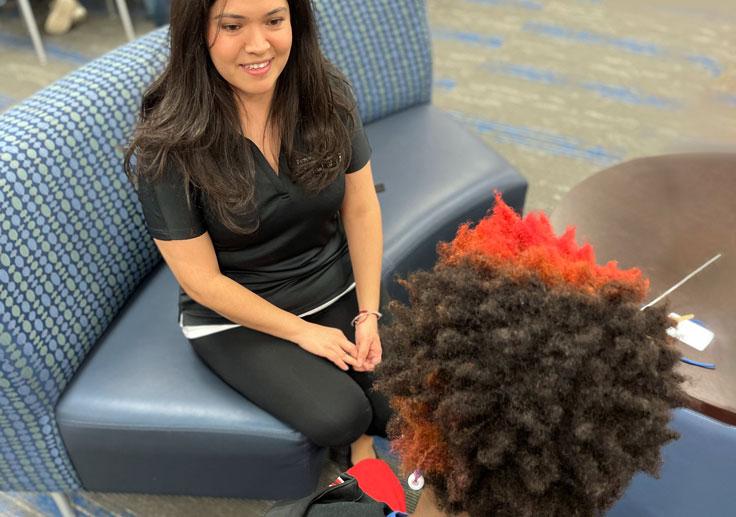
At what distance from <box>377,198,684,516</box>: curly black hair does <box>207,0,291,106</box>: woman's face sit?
2.19 feet

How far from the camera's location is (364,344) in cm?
143

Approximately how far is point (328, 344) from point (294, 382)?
0.11 meters

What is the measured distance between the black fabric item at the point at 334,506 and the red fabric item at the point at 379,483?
4.9 inches

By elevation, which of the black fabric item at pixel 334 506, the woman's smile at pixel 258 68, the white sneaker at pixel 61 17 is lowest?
the white sneaker at pixel 61 17

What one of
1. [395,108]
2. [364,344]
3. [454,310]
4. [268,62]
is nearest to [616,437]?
[454,310]

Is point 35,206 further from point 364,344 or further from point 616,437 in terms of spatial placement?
point 616,437

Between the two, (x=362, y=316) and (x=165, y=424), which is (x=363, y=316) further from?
(x=165, y=424)

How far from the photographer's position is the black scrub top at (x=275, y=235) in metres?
1.27

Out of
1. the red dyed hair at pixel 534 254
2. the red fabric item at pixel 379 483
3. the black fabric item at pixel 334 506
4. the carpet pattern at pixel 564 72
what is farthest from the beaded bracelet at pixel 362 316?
the carpet pattern at pixel 564 72

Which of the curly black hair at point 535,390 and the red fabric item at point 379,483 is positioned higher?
the curly black hair at point 535,390

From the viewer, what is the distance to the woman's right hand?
4.59 feet

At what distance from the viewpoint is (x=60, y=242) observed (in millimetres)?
1369

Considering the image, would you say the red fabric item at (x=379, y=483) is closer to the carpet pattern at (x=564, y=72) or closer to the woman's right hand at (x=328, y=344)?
the woman's right hand at (x=328, y=344)

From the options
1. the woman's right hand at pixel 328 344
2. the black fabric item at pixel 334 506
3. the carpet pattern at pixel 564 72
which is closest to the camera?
the black fabric item at pixel 334 506
